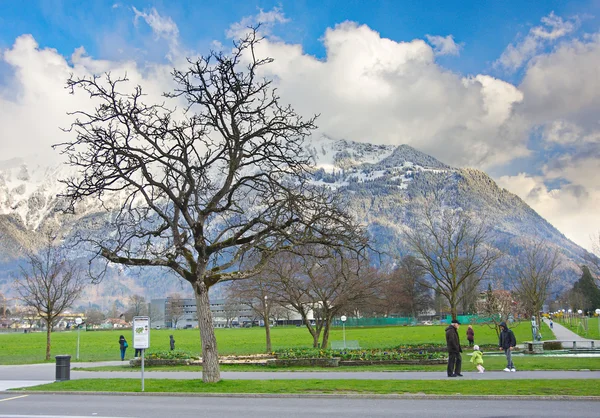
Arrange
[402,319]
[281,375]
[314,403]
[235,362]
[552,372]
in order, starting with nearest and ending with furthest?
[314,403]
[552,372]
[281,375]
[235,362]
[402,319]

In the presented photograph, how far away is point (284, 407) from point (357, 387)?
3.58m

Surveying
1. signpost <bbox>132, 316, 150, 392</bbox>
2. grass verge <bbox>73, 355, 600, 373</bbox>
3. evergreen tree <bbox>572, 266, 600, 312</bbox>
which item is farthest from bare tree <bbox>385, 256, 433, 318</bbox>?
signpost <bbox>132, 316, 150, 392</bbox>

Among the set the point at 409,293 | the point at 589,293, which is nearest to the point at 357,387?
the point at 409,293

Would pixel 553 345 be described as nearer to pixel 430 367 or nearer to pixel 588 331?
pixel 430 367

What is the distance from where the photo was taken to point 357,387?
1730 centimetres

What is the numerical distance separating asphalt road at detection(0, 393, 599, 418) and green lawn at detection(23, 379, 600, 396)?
967mm

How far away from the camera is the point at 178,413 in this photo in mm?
13766

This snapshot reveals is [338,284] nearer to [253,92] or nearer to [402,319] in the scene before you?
[253,92]

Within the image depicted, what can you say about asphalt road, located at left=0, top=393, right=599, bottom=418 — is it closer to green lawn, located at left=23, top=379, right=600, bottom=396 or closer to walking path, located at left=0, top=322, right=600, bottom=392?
green lawn, located at left=23, top=379, right=600, bottom=396

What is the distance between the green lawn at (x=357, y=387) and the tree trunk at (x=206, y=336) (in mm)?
372

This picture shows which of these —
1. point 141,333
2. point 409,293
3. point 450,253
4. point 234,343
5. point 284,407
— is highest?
point 450,253

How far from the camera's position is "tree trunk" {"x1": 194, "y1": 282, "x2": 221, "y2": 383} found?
18.7m

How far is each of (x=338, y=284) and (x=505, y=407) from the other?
22.1 m

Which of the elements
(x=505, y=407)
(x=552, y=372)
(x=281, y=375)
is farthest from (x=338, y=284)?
(x=505, y=407)
